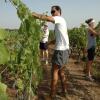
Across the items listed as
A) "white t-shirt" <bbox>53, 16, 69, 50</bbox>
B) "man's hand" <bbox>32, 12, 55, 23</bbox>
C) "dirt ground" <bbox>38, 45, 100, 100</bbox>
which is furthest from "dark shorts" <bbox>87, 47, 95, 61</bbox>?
"man's hand" <bbox>32, 12, 55, 23</bbox>

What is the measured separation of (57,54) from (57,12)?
2.39ft

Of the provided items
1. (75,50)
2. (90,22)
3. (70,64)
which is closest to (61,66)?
(90,22)

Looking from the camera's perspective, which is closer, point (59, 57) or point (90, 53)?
point (59, 57)

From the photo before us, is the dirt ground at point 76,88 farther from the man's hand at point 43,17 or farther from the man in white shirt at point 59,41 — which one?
the man's hand at point 43,17

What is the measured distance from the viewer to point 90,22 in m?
8.09

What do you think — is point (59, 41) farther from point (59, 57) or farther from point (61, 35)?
point (59, 57)

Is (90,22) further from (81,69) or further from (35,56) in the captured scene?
(35,56)

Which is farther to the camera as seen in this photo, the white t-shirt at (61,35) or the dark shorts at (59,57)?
the dark shorts at (59,57)

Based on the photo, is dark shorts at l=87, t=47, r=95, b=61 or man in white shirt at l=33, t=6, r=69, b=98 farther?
dark shorts at l=87, t=47, r=95, b=61

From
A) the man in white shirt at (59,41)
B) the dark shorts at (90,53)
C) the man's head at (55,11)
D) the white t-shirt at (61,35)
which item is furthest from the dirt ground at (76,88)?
the man's head at (55,11)

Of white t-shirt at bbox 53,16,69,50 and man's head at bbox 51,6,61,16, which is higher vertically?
man's head at bbox 51,6,61,16

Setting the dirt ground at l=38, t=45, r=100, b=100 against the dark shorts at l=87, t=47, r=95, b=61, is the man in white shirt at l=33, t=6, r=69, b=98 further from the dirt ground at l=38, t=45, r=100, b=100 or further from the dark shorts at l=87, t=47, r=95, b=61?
the dark shorts at l=87, t=47, r=95, b=61

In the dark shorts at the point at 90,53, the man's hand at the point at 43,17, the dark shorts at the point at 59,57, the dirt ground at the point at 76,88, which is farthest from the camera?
the dark shorts at the point at 90,53

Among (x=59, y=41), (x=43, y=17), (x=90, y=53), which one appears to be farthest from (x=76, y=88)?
(x=43, y=17)
